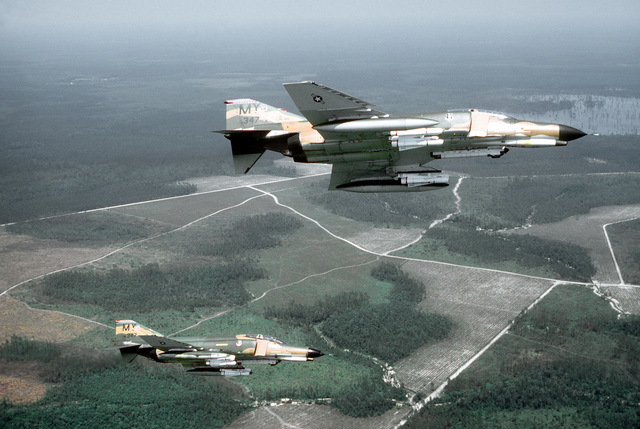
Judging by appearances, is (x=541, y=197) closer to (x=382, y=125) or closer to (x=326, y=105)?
(x=382, y=125)

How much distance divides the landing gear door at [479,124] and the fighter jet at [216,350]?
44.2 ft

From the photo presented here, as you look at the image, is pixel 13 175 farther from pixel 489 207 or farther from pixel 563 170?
pixel 563 170

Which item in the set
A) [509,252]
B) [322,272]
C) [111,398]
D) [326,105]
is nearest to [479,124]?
[326,105]

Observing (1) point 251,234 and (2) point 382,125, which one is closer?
(2) point 382,125

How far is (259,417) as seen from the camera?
4775cm

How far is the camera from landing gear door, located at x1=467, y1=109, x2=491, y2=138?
31.1 meters

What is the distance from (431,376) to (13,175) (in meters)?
76.3

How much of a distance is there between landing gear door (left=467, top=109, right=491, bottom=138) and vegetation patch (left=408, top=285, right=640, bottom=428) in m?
25.9

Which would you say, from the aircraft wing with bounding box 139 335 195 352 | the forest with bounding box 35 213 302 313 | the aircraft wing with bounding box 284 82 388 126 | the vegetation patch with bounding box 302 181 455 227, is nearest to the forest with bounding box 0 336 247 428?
the aircraft wing with bounding box 139 335 195 352

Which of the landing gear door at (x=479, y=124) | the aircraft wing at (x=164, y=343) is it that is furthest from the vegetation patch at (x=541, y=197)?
the aircraft wing at (x=164, y=343)

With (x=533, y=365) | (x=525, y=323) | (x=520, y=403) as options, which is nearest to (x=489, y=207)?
(x=525, y=323)

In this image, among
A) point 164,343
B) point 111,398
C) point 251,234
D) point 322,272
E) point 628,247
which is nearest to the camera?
point 164,343

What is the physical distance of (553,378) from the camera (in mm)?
54438

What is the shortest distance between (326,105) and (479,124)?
742cm
